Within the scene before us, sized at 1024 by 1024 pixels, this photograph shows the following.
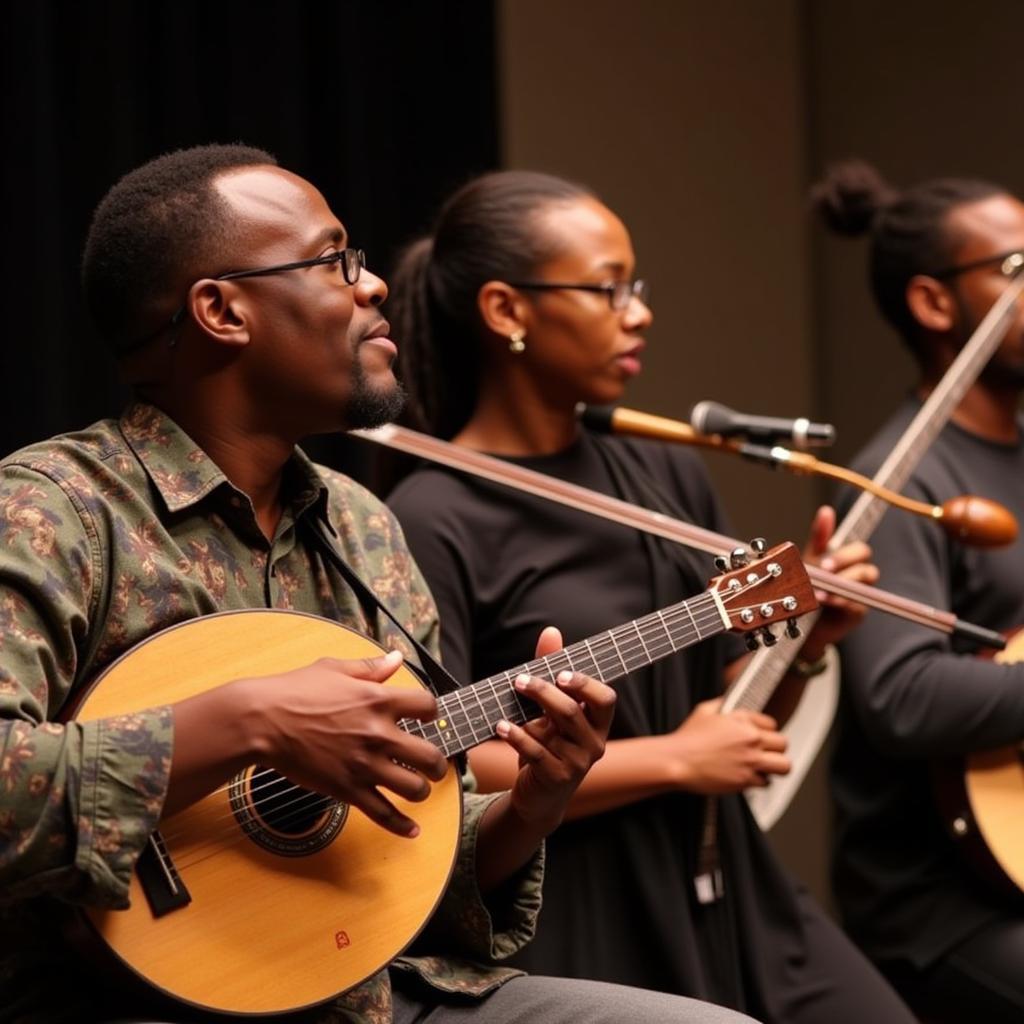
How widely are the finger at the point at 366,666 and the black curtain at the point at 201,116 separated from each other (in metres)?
1.44

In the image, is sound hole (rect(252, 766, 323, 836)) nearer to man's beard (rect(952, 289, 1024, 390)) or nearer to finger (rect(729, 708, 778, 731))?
finger (rect(729, 708, 778, 731))

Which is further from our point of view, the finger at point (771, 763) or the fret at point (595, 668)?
the finger at point (771, 763)

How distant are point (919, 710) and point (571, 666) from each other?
0.93 metres

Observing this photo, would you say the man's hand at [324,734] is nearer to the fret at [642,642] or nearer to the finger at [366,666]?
the finger at [366,666]

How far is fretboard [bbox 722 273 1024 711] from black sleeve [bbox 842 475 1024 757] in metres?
0.09

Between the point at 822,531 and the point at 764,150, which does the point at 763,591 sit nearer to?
the point at 822,531

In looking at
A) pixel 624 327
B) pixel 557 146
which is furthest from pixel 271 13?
pixel 624 327

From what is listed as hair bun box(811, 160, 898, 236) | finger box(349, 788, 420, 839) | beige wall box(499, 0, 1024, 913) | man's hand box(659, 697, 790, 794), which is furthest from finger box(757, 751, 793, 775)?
beige wall box(499, 0, 1024, 913)

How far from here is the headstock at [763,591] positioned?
1762 millimetres

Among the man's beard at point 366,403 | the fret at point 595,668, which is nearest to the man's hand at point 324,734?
the fret at point 595,668

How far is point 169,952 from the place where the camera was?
57.6 inches

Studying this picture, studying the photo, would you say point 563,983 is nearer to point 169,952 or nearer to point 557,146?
point 169,952

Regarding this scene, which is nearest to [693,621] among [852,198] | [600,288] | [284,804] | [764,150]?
[284,804]

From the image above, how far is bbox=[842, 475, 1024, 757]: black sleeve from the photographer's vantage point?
2.41 m
